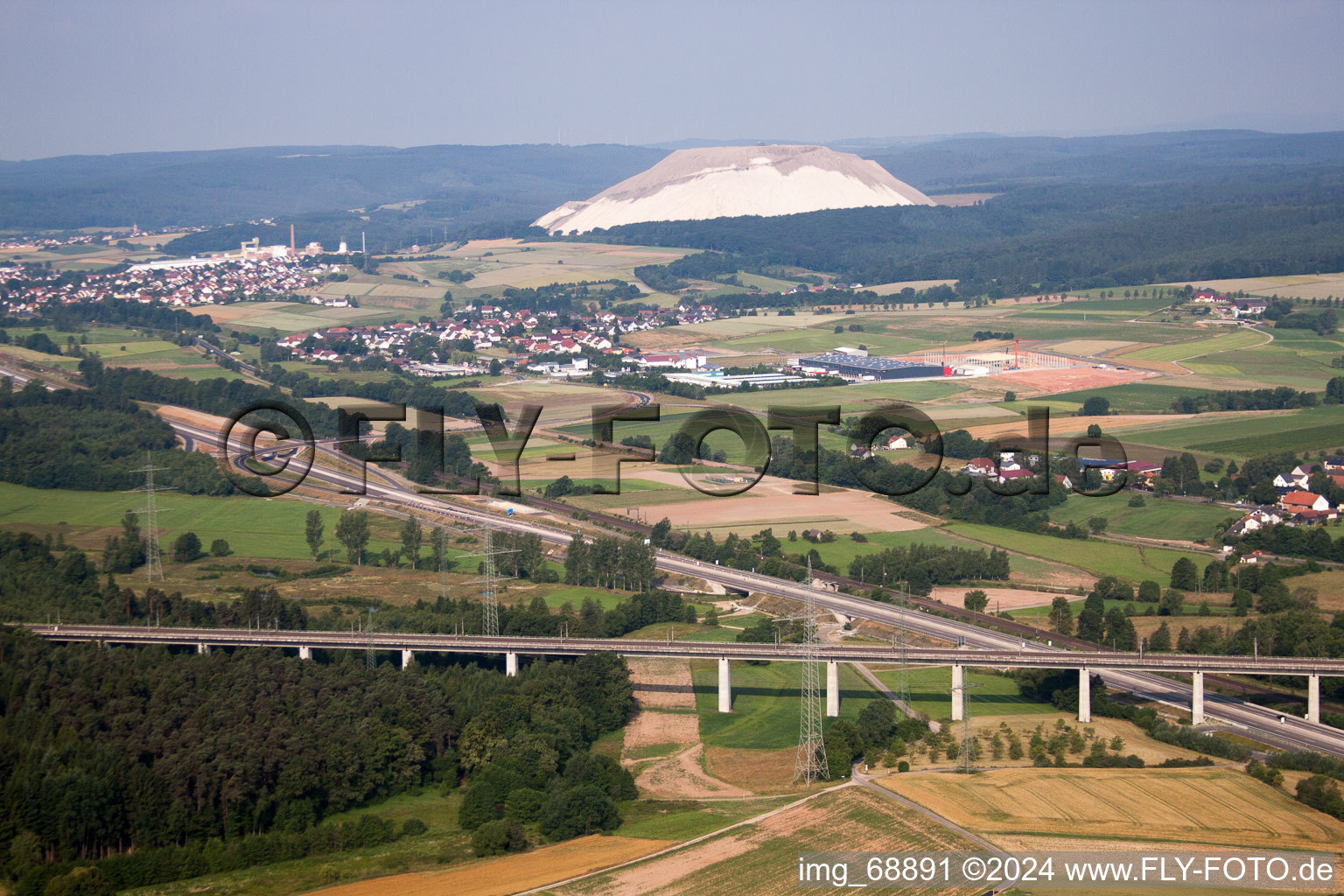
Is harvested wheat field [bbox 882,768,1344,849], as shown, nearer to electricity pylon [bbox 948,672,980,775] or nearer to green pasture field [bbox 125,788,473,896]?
electricity pylon [bbox 948,672,980,775]

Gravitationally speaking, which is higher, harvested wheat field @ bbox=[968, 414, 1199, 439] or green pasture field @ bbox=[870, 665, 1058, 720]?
harvested wheat field @ bbox=[968, 414, 1199, 439]

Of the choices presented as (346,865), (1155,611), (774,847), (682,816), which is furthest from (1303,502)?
(346,865)

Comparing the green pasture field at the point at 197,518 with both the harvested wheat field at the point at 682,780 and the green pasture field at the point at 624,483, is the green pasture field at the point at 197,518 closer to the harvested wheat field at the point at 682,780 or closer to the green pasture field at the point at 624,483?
the green pasture field at the point at 624,483

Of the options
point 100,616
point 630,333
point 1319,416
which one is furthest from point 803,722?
point 630,333

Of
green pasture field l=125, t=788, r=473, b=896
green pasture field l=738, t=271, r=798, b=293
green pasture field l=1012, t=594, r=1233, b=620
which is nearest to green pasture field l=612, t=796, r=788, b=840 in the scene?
green pasture field l=125, t=788, r=473, b=896

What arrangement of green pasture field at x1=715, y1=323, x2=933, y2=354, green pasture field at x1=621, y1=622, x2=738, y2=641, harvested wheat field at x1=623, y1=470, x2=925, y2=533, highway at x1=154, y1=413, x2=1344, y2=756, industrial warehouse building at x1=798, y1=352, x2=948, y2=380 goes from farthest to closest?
green pasture field at x1=715, y1=323, x2=933, y2=354 < industrial warehouse building at x1=798, y1=352, x2=948, y2=380 < harvested wheat field at x1=623, y1=470, x2=925, y2=533 < green pasture field at x1=621, y1=622, x2=738, y2=641 < highway at x1=154, y1=413, x2=1344, y2=756

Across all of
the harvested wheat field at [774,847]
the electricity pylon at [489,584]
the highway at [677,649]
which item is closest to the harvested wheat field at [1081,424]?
the electricity pylon at [489,584]

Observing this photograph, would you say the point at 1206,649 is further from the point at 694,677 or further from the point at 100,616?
the point at 100,616
